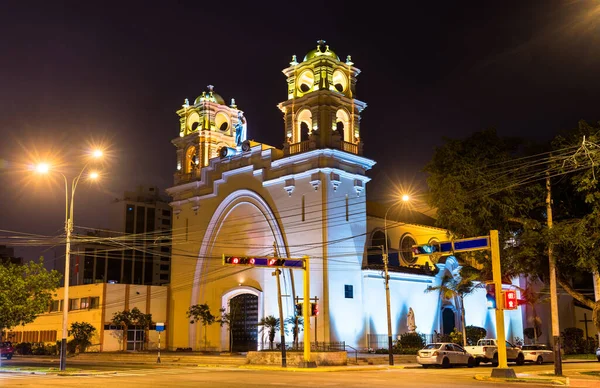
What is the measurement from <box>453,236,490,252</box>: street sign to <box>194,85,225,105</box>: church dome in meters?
37.1

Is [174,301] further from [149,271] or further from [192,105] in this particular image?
[149,271]

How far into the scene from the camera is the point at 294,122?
48.3 meters

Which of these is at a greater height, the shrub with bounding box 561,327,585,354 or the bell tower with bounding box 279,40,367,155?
the bell tower with bounding box 279,40,367,155

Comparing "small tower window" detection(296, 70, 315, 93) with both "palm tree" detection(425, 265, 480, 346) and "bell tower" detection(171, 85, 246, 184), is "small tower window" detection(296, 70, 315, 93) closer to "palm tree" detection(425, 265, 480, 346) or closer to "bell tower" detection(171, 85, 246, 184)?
"bell tower" detection(171, 85, 246, 184)

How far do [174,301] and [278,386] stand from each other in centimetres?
3772

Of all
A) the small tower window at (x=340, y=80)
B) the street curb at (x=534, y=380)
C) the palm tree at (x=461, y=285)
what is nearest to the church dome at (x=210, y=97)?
the small tower window at (x=340, y=80)

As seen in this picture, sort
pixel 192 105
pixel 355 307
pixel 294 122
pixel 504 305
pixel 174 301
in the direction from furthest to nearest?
pixel 192 105 < pixel 174 301 < pixel 294 122 < pixel 355 307 < pixel 504 305

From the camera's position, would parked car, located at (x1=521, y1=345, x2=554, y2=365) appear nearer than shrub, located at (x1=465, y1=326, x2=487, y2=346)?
Yes

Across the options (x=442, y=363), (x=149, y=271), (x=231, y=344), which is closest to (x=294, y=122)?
(x=231, y=344)

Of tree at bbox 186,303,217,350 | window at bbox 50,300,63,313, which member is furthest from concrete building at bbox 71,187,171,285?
tree at bbox 186,303,217,350

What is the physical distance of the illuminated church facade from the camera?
44906 mm

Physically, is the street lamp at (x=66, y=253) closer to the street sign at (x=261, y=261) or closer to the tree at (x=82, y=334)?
the street sign at (x=261, y=261)

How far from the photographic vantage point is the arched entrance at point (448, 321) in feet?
170

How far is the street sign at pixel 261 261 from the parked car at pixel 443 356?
7.76 metres
